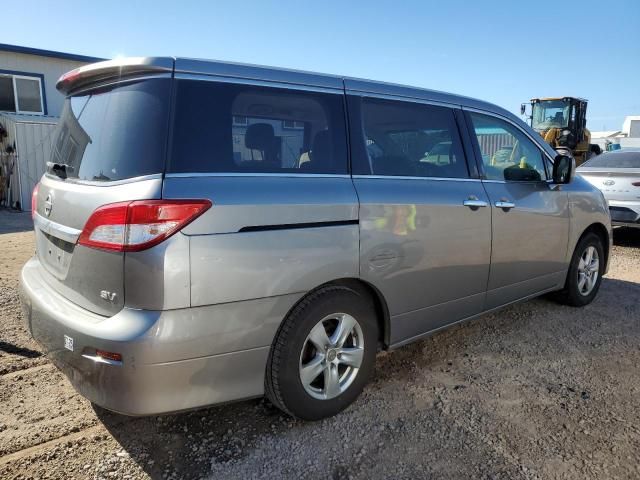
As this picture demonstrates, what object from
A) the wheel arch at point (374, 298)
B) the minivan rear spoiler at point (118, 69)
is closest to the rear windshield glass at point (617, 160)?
the wheel arch at point (374, 298)

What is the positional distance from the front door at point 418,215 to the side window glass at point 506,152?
29 centimetres

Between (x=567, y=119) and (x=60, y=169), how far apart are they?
20.3 metres

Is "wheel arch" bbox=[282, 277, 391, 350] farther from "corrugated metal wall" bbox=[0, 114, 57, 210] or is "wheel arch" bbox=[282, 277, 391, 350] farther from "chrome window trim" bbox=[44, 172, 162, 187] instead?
"corrugated metal wall" bbox=[0, 114, 57, 210]

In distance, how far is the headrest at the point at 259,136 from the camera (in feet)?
8.38

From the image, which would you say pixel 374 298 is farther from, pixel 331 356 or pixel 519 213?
pixel 519 213

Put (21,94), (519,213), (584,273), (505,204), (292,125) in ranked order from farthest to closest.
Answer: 1. (21,94)
2. (584,273)
3. (519,213)
4. (505,204)
5. (292,125)

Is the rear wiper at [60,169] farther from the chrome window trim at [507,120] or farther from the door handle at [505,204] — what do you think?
the door handle at [505,204]

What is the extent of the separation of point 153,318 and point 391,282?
1415mm

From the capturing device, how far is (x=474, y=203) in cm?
351

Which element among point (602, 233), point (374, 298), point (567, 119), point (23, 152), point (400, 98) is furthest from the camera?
point (567, 119)

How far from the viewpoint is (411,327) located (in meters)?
3.28

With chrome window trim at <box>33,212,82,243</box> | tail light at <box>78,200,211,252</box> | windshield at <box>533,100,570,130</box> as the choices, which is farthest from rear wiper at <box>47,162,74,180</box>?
windshield at <box>533,100,570,130</box>

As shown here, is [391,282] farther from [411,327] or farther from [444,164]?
[444,164]

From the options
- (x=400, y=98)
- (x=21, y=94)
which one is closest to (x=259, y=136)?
(x=400, y=98)
